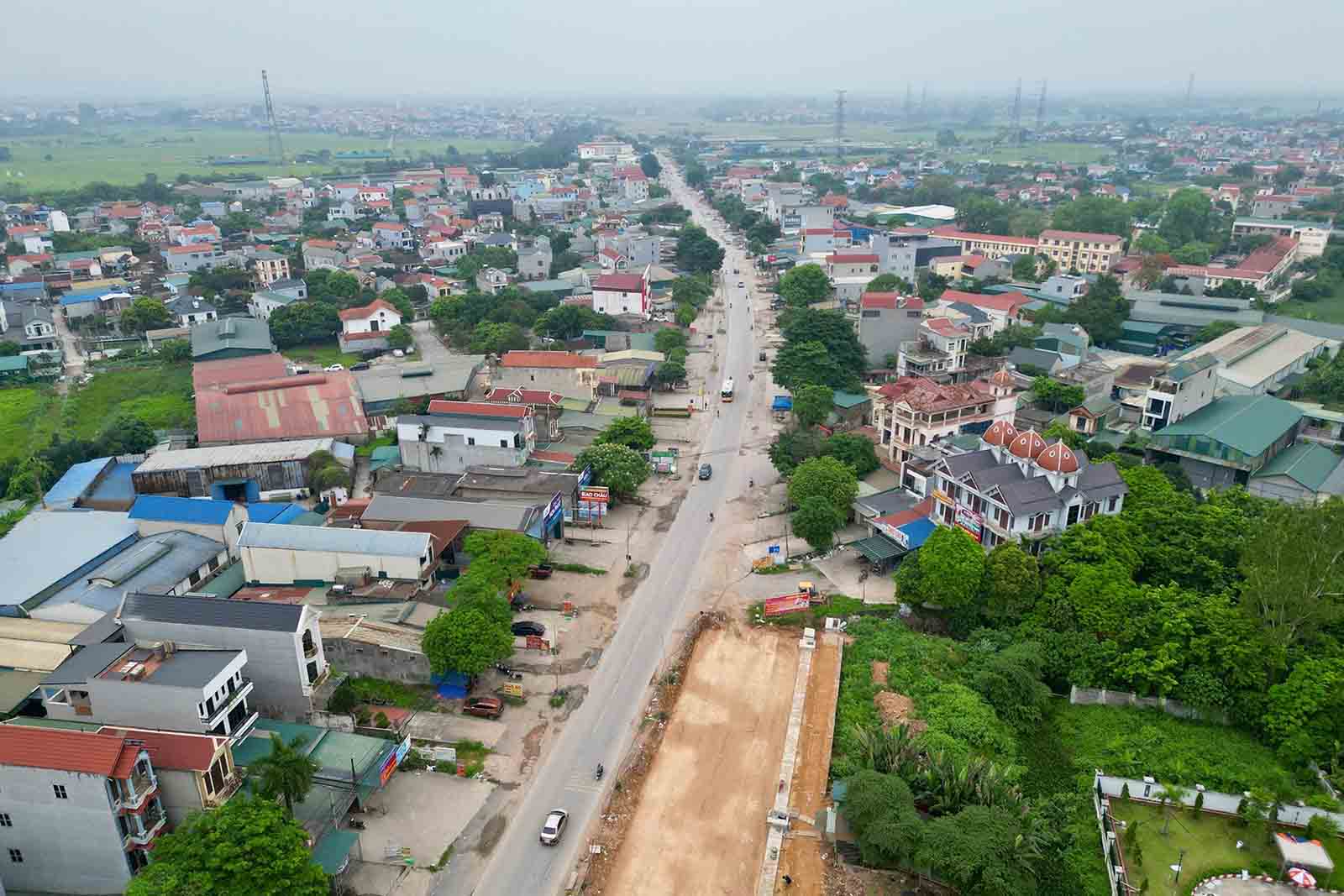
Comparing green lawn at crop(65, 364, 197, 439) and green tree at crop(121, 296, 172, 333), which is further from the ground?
green tree at crop(121, 296, 172, 333)

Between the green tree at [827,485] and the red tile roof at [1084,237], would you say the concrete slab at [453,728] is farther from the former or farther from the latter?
the red tile roof at [1084,237]

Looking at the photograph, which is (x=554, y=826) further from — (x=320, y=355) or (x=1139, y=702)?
(x=320, y=355)

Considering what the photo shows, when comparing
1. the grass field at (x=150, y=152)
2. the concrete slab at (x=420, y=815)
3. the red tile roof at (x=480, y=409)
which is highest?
the grass field at (x=150, y=152)

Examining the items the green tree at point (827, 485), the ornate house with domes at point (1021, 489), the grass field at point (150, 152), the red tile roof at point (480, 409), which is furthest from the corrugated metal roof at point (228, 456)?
Result: the grass field at point (150, 152)

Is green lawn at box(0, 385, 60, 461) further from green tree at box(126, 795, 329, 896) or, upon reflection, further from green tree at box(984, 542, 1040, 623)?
green tree at box(984, 542, 1040, 623)

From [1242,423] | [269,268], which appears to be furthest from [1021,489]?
[269,268]

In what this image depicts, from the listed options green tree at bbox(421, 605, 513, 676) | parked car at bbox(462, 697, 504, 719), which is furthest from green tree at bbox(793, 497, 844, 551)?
parked car at bbox(462, 697, 504, 719)

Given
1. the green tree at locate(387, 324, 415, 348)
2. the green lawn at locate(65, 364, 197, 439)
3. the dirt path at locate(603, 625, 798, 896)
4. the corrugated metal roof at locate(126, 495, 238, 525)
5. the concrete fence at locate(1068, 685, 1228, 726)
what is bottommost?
the dirt path at locate(603, 625, 798, 896)
